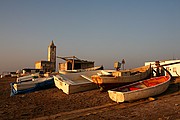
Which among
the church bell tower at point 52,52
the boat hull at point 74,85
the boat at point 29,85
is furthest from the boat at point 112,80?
the church bell tower at point 52,52

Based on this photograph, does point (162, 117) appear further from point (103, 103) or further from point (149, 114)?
point (103, 103)

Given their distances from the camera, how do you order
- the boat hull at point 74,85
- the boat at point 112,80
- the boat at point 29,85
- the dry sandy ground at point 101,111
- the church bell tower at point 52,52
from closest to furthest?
the dry sandy ground at point 101,111 → the boat at point 112,80 → the boat hull at point 74,85 → the boat at point 29,85 → the church bell tower at point 52,52

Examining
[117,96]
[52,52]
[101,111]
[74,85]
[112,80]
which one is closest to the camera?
[101,111]

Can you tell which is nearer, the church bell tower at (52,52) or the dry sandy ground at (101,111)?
the dry sandy ground at (101,111)

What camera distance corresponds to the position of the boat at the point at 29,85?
623 inches

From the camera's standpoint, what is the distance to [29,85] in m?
16.7

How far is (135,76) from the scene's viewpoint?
A: 15.7 metres

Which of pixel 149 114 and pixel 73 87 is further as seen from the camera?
pixel 73 87

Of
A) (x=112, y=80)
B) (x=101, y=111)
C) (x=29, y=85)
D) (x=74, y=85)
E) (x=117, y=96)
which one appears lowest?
(x=101, y=111)

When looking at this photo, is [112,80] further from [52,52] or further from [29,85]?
[52,52]

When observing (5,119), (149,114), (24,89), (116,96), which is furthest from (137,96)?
(24,89)

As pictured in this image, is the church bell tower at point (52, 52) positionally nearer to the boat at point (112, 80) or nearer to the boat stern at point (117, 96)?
the boat at point (112, 80)

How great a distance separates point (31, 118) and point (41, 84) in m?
9.68

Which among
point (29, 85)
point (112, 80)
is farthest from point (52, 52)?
point (112, 80)
